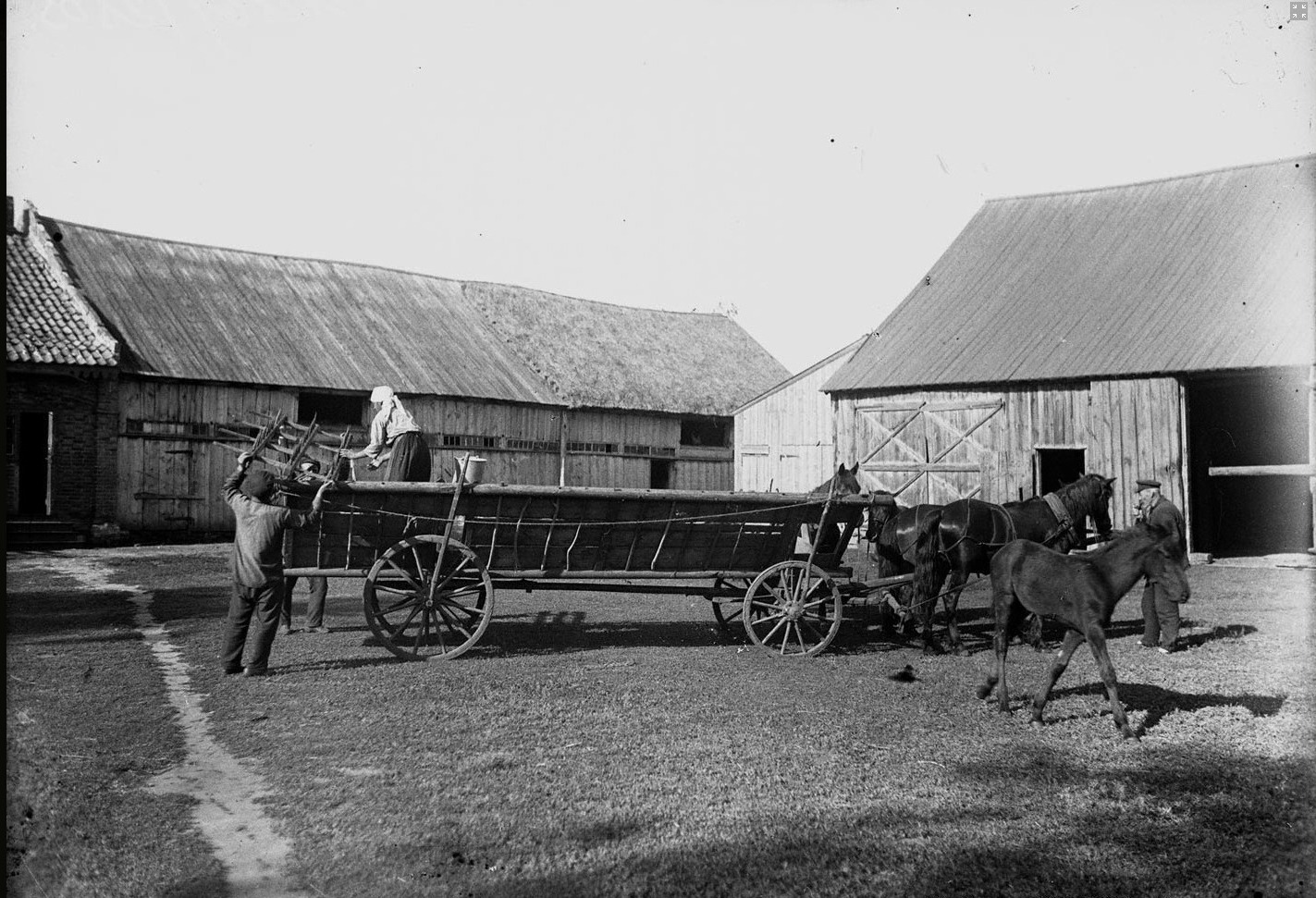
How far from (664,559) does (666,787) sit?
4185mm

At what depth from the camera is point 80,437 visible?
20062 millimetres

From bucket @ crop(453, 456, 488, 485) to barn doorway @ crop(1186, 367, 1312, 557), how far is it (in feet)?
46.1

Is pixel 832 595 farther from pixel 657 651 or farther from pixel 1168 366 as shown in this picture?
pixel 1168 366

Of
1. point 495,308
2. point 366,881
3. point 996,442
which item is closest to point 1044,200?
point 996,442

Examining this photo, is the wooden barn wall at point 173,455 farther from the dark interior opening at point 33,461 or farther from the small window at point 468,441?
the small window at point 468,441

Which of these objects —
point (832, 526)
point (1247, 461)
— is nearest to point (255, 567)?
point (832, 526)

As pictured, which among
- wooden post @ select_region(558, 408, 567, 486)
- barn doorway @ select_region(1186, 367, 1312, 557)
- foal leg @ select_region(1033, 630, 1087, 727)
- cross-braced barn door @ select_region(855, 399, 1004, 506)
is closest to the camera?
foal leg @ select_region(1033, 630, 1087, 727)

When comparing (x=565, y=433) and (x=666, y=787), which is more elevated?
(x=565, y=433)

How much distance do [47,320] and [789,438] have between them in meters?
16.9

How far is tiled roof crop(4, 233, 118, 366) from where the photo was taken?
19.2m

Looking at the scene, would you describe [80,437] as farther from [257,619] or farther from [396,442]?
[257,619]

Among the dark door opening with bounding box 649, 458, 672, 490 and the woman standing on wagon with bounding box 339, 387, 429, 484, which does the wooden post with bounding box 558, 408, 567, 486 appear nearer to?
the dark door opening with bounding box 649, 458, 672, 490

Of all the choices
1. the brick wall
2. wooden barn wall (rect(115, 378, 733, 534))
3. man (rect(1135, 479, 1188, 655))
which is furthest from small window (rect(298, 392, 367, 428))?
man (rect(1135, 479, 1188, 655))

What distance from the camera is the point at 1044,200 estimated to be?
2319 centimetres
